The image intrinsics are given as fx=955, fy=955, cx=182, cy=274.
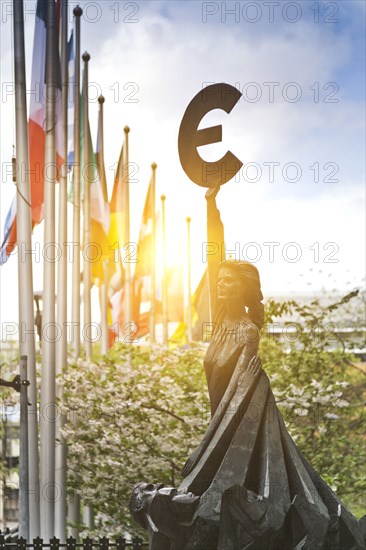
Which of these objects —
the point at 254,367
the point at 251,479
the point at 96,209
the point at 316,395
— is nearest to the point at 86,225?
the point at 96,209

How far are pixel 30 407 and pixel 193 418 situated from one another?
9.02ft

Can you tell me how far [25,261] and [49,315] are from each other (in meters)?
1.50

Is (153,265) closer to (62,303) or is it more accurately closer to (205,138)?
(62,303)

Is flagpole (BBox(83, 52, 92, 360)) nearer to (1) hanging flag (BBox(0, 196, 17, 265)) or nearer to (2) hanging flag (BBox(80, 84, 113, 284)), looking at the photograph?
(2) hanging flag (BBox(80, 84, 113, 284))

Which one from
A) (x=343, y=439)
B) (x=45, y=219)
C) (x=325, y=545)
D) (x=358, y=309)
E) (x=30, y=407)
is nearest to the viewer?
(x=325, y=545)

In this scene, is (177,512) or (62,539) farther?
(62,539)

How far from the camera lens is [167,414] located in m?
16.6

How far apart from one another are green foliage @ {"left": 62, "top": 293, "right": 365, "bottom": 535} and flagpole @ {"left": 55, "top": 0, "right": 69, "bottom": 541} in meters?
0.26

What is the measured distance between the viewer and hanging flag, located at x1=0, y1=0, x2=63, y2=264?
17.2m

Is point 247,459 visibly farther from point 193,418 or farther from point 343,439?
point 343,439

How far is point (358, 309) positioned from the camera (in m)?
24.1

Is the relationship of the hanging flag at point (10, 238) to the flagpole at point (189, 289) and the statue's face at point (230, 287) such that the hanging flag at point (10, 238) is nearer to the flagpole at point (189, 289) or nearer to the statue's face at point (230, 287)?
the statue's face at point (230, 287)

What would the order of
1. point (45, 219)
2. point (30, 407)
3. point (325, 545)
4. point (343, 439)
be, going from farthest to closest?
point (343, 439) < point (45, 219) < point (30, 407) < point (325, 545)

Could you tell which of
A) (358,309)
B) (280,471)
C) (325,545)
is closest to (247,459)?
(280,471)
